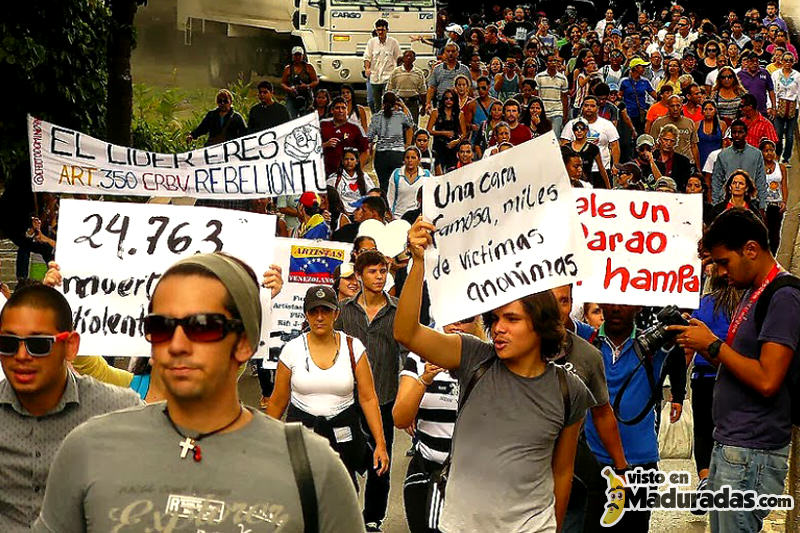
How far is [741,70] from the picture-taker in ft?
71.1

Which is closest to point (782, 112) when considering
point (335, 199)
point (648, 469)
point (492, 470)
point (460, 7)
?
point (335, 199)

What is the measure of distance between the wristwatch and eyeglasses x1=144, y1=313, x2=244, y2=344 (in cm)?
344

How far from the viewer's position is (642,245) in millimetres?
8211

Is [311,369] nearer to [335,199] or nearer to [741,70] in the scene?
[335,199]

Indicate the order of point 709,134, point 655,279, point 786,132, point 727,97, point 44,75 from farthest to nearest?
point 786,132 → point 727,97 → point 709,134 → point 44,75 → point 655,279

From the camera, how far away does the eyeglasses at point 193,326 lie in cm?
292

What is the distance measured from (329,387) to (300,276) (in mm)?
3061

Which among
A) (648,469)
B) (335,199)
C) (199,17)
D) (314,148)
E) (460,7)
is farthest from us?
(460,7)

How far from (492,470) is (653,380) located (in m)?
2.08

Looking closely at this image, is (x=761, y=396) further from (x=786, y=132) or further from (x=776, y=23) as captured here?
(x=776, y=23)

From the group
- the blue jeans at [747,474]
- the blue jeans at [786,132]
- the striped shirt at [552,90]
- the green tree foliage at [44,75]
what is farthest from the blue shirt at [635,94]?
the blue jeans at [747,474]

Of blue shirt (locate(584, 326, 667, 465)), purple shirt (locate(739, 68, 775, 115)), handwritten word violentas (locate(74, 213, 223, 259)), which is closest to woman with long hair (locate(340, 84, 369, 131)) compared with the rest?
purple shirt (locate(739, 68, 775, 115))

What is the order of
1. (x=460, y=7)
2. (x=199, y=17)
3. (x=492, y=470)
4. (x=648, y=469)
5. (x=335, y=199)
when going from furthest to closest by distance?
(x=460, y=7) < (x=199, y=17) < (x=335, y=199) < (x=648, y=469) < (x=492, y=470)

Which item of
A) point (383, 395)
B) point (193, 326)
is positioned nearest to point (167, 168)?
point (383, 395)
